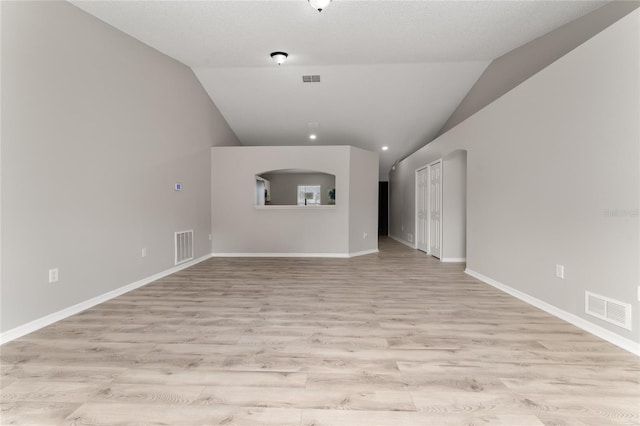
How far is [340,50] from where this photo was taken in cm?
438

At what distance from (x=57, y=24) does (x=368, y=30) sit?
3317 mm

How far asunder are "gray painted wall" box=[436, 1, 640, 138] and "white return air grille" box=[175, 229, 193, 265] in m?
5.81

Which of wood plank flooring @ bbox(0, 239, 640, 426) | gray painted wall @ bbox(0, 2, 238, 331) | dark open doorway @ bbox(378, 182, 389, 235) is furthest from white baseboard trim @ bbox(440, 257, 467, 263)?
dark open doorway @ bbox(378, 182, 389, 235)

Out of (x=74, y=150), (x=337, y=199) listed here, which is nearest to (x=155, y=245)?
(x=74, y=150)

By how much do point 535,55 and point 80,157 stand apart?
18.9 ft

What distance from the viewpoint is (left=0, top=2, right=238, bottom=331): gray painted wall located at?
2457mm

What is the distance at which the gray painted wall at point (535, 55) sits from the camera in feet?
10.3

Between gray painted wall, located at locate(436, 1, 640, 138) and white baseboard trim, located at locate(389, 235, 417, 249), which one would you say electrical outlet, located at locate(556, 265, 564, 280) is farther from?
white baseboard trim, located at locate(389, 235, 417, 249)

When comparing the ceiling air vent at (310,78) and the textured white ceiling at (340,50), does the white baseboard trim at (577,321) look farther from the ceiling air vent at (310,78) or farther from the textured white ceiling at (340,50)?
the ceiling air vent at (310,78)

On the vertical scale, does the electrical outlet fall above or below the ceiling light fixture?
below

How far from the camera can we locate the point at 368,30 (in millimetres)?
3783

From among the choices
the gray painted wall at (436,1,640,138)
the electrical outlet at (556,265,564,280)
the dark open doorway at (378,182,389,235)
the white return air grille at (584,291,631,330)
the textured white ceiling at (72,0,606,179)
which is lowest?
the white return air grille at (584,291,631,330)

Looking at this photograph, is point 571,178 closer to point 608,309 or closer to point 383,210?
point 608,309

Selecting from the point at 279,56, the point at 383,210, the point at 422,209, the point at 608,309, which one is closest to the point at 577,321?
the point at 608,309
